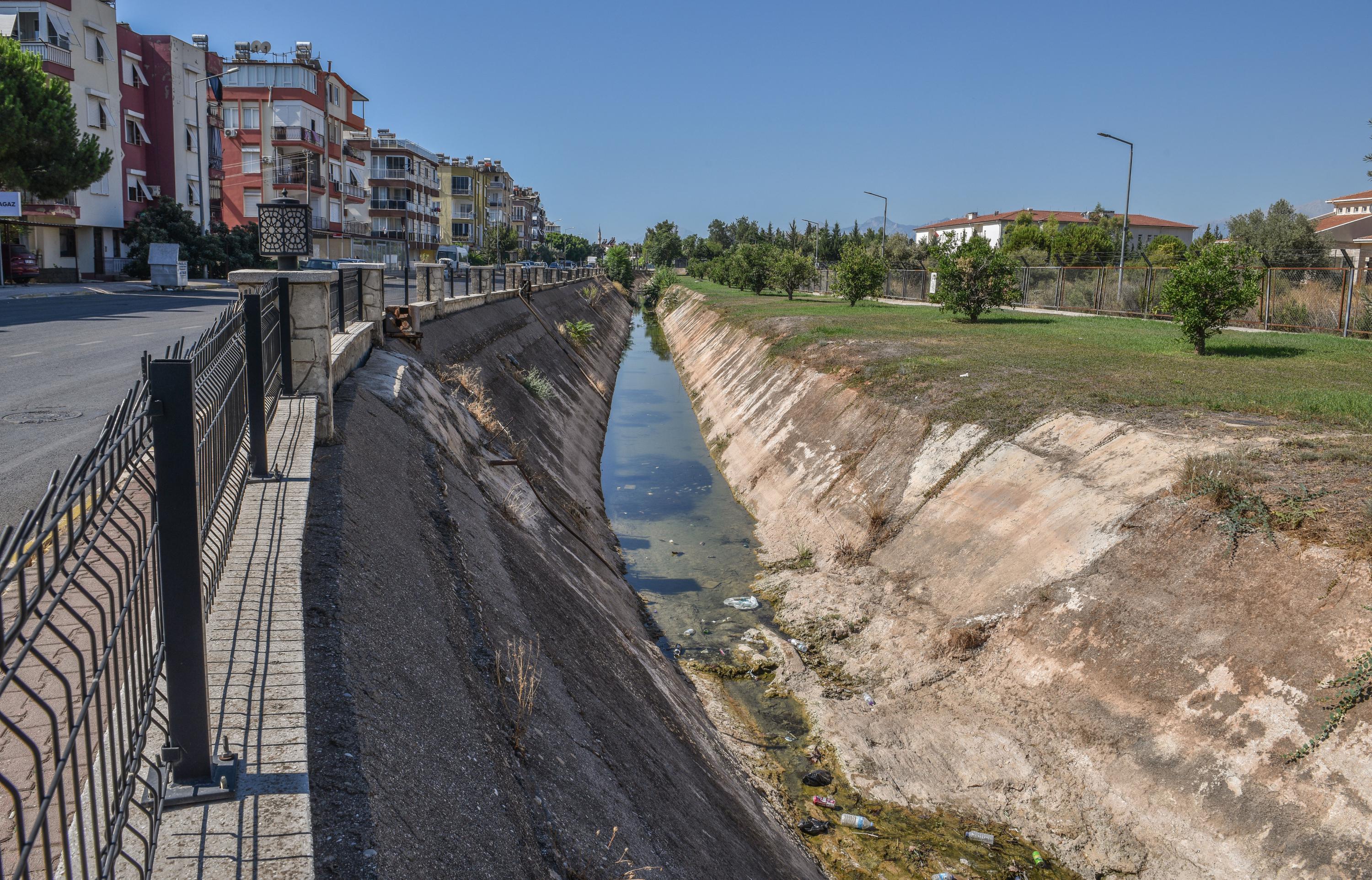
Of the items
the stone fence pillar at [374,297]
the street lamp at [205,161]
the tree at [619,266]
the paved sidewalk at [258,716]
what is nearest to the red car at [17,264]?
the street lamp at [205,161]

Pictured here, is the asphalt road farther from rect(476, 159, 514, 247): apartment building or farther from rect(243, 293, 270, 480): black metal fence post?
rect(476, 159, 514, 247): apartment building

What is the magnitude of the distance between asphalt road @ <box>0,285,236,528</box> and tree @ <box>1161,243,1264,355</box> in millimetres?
18464

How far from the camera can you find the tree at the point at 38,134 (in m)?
34.6

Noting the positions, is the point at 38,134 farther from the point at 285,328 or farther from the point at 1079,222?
the point at 1079,222

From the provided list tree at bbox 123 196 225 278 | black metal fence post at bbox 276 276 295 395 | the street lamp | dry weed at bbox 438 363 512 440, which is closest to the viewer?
black metal fence post at bbox 276 276 295 395

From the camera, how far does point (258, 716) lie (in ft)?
13.0

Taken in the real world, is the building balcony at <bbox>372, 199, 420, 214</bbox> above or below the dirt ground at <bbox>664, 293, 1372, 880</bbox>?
above

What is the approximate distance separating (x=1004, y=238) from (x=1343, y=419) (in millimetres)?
88310

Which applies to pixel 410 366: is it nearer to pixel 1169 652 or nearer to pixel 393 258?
pixel 1169 652

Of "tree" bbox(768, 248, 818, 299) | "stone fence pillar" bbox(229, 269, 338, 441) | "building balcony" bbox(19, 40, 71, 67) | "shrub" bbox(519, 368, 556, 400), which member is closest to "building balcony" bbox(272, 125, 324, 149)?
"building balcony" bbox(19, 40, 71, 67)

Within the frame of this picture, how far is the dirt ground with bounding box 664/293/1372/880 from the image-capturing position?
729cm

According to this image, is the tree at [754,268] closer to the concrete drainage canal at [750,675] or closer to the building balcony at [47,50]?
the building balcony at [47,50]

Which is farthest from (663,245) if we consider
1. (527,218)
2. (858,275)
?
(858,275)

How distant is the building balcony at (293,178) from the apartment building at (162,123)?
4752mm
